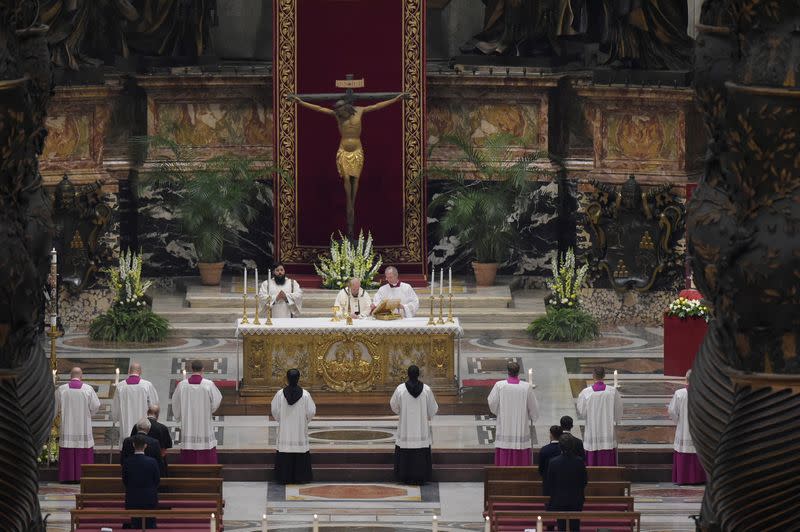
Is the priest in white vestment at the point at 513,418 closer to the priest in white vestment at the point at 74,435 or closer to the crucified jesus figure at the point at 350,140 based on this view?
the priest in white vestment at the point at 74,435

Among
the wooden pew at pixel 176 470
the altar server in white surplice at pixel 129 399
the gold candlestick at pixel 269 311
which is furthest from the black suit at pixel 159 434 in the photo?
the gold candlestick at pixel 269 311

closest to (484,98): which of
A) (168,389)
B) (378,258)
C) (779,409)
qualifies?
(378,258)

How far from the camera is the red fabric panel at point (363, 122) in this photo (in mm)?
27828

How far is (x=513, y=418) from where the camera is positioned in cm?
2023

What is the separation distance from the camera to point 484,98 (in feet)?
94.8

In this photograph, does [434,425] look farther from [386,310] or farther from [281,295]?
[281,295]

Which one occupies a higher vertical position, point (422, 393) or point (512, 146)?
A: point (512, 146)

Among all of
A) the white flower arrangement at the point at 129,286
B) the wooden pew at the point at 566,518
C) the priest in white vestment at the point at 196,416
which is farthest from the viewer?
the white flower arrangement at the point at 129,286

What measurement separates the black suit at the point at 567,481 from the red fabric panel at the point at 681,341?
24.8ft

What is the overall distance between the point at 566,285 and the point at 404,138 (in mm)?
3334

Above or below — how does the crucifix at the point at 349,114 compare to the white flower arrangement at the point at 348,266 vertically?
above

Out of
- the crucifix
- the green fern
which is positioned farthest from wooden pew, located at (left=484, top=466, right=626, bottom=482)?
the crucifix

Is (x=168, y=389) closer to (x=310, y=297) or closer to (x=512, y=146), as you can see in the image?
(x=310, y=297)

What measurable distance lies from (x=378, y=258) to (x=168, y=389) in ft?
18.5
